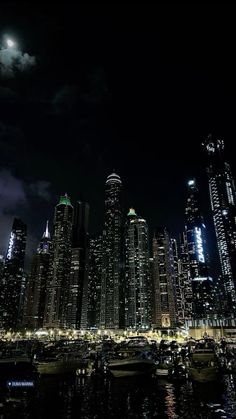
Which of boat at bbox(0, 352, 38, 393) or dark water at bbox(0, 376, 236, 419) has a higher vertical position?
boat at bbox(0, 352, 38, 393)

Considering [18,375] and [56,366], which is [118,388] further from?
[18,375]

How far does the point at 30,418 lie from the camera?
24266mm

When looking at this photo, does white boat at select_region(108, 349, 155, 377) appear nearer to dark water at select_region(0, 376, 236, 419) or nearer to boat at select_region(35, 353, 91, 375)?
dark water at select_region(0, 376, 236, 419)

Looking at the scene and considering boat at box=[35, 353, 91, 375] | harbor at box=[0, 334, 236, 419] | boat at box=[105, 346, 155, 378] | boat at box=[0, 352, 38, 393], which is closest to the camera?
harbor at box=[0, 334, 236, 419]

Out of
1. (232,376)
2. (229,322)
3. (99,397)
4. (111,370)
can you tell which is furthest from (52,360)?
(229,322)

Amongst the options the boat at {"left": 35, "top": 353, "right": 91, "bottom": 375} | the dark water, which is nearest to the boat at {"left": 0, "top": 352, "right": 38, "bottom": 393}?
the dark water

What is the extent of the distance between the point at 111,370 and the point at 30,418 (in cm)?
1871

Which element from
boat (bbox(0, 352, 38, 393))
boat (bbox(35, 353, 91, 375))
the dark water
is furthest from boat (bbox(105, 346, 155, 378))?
boat (bbox(0, 352, 38, 393))

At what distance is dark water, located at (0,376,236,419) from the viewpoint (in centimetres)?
2544

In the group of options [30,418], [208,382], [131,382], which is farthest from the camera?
[131,382]

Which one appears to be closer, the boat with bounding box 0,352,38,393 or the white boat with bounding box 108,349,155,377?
the boat with bounding box 0,352,38,393

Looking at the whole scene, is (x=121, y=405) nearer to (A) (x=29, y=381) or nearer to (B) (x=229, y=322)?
(A) (x=29, y=381)

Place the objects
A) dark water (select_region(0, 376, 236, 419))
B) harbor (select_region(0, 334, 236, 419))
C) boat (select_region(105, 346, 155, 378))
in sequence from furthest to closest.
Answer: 1. boat (select_region(105, 346, 155, 378))
2. harbor (select_region(0, 334, 236, 419))
3. dark water (select_region(0, 376, 236, 419))

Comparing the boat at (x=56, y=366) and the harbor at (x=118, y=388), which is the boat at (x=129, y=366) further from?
the boat at (x=56, y=366)
